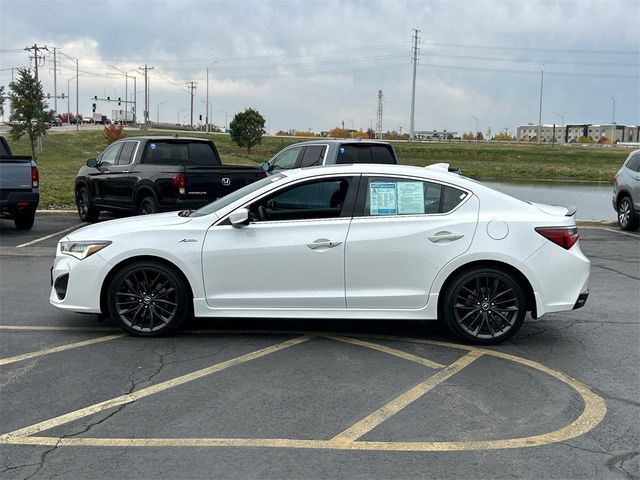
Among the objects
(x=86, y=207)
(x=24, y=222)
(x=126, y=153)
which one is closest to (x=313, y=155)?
(x=126, y=153)

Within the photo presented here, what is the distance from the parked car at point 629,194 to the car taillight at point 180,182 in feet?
31.7

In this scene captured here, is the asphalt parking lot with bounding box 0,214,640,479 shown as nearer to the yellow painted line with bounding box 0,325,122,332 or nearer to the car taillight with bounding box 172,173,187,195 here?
A: the yellow painted line with bounding box 0,325,122,332

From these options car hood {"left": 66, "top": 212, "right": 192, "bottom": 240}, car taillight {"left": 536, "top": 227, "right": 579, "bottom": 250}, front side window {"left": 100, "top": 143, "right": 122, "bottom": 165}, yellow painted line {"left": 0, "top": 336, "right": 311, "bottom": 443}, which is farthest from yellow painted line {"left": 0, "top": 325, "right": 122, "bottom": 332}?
front side window {"left": 100, "top": 143, "right": 122, "bottom": 165}

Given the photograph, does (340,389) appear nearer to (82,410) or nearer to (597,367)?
(82,410)

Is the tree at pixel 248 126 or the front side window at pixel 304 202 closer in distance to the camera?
the front side window at pixel 304 202

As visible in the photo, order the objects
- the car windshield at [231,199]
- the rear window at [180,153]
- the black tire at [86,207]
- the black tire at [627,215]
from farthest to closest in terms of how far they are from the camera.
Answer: the black tire at [627,215] → the black tire at [86,207] → the rear window at [180,153] → the car windshield at [231,199]

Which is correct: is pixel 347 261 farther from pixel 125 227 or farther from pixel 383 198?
pixel 125 227

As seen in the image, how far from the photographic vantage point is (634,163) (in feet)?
49.6

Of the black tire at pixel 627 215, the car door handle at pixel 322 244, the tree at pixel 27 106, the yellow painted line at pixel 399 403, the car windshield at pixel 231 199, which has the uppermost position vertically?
the tree at pixel 27 106

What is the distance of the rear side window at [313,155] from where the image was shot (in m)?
13.5

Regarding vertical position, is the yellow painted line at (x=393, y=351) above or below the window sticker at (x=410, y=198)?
below

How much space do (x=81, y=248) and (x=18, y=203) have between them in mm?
7204

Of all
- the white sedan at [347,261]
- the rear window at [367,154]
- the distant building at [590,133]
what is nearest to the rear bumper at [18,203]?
the rear window at [367,154]

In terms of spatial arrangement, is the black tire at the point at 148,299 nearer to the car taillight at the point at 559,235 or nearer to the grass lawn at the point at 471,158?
the car taillight at the point at 559,235
